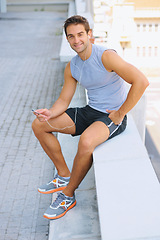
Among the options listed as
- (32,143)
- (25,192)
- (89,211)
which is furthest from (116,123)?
(32,143)

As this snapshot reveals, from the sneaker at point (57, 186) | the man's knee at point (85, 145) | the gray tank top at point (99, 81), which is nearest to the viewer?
the man's knee at point (85, 145)

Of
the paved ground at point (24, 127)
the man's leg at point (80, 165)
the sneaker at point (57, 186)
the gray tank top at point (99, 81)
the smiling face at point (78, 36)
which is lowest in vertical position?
the paved ground at point (24, 127)

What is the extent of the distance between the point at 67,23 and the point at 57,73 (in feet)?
17.8

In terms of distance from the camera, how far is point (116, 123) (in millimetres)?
3143

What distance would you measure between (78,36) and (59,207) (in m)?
1.42

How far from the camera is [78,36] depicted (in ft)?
10.0

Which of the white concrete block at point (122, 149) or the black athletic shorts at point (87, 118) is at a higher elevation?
the black athletic shorts at point (87, 118)

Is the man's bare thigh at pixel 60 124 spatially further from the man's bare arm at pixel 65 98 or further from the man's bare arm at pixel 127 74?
the man's bare arm at pixel 127 74

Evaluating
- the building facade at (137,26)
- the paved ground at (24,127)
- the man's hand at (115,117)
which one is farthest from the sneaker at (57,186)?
the building facade at (137,26)

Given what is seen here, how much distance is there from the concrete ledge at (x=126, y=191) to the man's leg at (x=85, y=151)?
71mm

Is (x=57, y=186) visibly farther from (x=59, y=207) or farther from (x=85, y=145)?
(x=85, y=145)

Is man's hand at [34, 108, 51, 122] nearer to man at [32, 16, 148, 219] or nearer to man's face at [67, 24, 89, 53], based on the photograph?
man at [32, 16, 148, 219]

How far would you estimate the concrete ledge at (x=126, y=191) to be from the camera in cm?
220

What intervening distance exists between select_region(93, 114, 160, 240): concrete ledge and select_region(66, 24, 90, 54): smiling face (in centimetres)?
84
